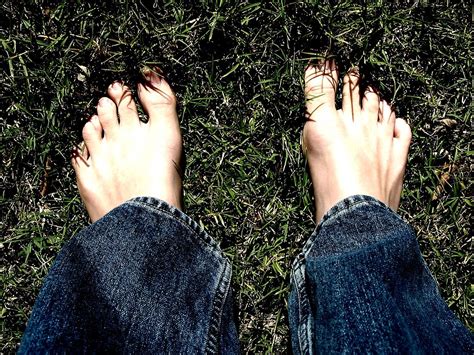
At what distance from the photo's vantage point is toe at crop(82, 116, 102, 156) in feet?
5.69

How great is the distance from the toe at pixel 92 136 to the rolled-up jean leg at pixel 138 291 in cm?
31

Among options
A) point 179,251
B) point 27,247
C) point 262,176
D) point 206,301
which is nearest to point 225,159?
point 262,176

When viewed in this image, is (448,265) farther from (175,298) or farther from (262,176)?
(175,298)

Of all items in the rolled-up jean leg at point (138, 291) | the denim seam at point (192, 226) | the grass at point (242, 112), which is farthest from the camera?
the grass at point (242, 112)

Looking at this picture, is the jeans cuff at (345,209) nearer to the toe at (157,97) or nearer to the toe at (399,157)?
the toe at (399,157)

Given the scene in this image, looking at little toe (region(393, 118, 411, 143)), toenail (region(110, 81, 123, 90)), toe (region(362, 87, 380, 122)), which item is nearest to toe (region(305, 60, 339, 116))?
toe (region(362, 87, 380, 122))

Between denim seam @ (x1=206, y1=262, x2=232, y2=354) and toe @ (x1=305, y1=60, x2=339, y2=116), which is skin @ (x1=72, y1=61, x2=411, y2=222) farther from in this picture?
denim seam @ (x1=206, y1=262, x2=232, y2=354)

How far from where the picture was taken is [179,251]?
4.90ft

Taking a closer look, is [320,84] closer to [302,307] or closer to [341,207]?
[341,207]

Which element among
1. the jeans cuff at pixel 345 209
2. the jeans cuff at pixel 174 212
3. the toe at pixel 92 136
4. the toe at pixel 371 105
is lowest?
the jeans cuff at pixel 345 209

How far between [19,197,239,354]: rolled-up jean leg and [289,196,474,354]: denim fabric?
244 mm

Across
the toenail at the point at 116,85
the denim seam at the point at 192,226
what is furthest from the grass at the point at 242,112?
the denim seam at the point at 192,226

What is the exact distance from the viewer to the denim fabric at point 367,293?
1.26 meters

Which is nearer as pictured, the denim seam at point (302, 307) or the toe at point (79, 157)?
the denim seam at point (302, 307)
